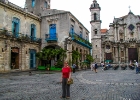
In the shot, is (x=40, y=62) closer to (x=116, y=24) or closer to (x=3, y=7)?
(x=3, y=7)

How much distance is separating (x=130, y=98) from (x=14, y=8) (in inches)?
723

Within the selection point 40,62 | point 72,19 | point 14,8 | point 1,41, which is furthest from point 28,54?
point 72,19

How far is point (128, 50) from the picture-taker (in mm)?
43062

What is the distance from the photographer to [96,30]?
4347cm

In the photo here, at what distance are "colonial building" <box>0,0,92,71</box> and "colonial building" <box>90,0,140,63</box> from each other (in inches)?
675

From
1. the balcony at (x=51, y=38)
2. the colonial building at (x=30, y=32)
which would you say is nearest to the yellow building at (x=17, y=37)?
the colonial building at (x=30, y=32)

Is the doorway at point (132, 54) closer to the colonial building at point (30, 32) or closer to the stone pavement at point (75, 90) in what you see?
the colonial building at point (30, 32)

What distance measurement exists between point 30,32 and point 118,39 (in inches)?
1111

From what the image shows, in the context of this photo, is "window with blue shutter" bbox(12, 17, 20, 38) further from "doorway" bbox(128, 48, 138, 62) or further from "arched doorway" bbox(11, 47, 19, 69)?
"doorway" bbox(128, 48, 138, 62)

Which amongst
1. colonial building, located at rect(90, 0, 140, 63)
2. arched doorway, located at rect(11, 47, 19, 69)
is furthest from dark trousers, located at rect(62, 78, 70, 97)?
colonial building, located at rect(90, 0, 140, 63)

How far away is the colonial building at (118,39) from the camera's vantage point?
42.8 meters

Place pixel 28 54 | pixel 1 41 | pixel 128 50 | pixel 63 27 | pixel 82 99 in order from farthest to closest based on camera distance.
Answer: pixel 128 50, pixel 63 27, pixel 28 54, pixel 1 41, pixel 82 99

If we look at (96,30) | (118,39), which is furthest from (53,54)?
(118,39)

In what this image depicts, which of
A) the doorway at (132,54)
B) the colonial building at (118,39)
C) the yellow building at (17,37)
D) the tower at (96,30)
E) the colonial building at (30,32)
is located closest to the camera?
the yellow building at (17,37)
